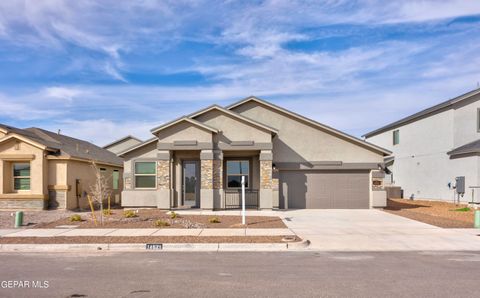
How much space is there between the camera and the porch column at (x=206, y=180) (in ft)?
Answer: 66.5

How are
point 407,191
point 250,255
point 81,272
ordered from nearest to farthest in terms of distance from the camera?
point 81,272
point 250,255
point 407,191

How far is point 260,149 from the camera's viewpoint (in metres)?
21.0

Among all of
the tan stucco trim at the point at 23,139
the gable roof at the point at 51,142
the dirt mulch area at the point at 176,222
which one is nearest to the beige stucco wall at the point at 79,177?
the gable roof at the point at 51,142

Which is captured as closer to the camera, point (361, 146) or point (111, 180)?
point (361, 146)

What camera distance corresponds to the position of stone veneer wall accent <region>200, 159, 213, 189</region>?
2034 centimetres

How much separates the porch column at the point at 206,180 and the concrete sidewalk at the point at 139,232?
6067 mm

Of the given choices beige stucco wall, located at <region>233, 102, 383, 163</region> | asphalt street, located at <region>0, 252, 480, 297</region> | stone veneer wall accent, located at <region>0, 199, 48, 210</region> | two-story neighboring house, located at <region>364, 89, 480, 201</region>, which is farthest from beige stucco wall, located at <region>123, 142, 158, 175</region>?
two-story neighboring house, located at <region>364, 89, 480, 201</region>

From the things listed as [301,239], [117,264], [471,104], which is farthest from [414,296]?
[471,104]

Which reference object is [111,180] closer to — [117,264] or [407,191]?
[117,264]

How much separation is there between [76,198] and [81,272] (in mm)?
15174

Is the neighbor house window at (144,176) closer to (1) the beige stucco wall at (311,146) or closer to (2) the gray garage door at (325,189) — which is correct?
(1) the beige stucco wall at (311,146)

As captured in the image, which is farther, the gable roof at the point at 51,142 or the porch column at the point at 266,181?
the gable roof at the point at 51,142

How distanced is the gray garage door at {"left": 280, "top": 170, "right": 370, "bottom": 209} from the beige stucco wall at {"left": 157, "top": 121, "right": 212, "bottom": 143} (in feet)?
16.8

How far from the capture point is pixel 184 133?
20.8 meters
